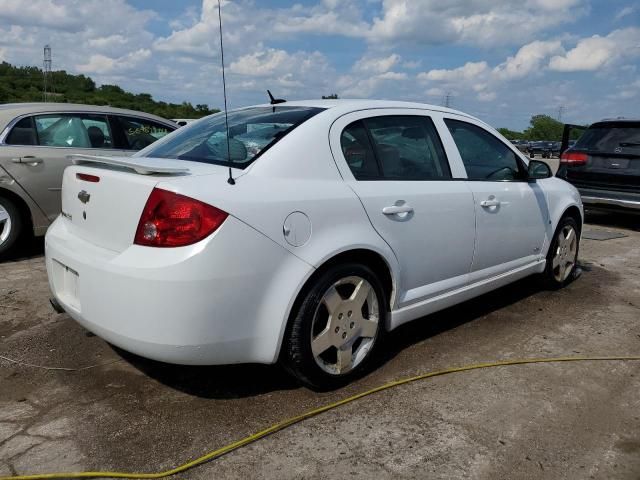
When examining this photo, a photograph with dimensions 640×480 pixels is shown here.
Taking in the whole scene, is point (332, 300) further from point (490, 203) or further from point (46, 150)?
point (46, 150)

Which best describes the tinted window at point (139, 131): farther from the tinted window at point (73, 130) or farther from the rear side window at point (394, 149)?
the rear side window at point (394, 149)

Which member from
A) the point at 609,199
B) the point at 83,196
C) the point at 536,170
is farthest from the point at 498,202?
the point at 609,199

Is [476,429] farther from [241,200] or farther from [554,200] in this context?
[554,200]

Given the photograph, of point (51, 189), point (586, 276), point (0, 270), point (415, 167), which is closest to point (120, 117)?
point (51, 189)

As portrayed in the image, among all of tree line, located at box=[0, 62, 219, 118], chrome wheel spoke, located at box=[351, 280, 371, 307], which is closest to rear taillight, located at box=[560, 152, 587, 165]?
chrome wheel spoke, located at box=[351, 280, 371, 307]

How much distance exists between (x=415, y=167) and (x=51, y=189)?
13.1ft

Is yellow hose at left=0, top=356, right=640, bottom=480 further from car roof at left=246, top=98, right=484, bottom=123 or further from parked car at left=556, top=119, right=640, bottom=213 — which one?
parked car at left=556, top=119, right=640, bottom=213

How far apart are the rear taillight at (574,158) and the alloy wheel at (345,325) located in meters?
6.43

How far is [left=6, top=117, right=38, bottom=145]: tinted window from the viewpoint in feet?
18.2

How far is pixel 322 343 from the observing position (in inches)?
114

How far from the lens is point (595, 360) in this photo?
3508 mm

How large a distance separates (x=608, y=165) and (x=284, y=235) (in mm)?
6973

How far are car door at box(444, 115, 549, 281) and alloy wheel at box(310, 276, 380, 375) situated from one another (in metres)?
1.02

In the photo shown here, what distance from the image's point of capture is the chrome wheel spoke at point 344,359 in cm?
302
